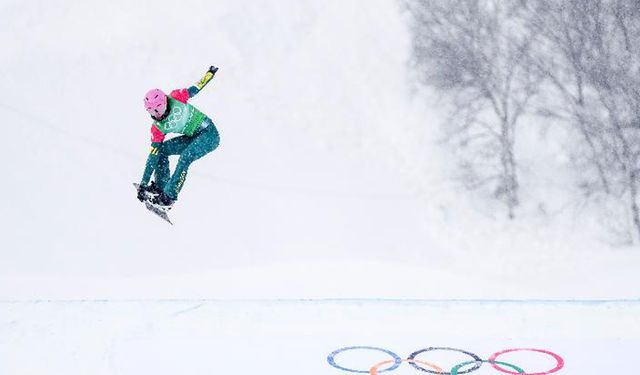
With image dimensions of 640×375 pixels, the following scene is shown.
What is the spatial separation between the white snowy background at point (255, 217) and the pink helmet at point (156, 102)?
2605mm

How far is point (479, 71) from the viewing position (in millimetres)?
18578

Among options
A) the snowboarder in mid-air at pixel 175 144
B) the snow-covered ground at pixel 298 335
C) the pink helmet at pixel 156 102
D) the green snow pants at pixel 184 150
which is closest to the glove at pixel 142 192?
the snowboarder in mid-air at pixel 175 144

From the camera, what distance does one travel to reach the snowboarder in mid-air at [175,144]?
656 centimetres

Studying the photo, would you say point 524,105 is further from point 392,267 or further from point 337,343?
point 337,343

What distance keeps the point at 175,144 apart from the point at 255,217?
8524 millimetres

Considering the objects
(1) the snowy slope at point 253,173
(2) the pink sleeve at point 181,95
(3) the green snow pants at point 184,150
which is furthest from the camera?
(1) the snowy slope at point 253,173

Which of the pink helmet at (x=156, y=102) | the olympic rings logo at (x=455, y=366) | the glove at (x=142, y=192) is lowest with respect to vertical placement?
the olympic rings logo at (x=455, y=366)

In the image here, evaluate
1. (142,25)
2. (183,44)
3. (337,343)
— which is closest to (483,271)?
(337,343)

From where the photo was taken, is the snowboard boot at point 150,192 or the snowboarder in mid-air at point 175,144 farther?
the snowboard boot at point 150,192

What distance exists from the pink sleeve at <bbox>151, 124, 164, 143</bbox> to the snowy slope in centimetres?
504

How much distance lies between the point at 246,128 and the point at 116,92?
3590 mm

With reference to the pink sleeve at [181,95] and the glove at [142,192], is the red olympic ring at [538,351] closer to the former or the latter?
the glove at [142,192]

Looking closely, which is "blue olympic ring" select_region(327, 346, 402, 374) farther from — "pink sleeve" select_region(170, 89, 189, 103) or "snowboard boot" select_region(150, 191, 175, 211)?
"pink sleeve" select_region(170, 89, 189, 103)

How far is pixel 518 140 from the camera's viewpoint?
18.6 meters
